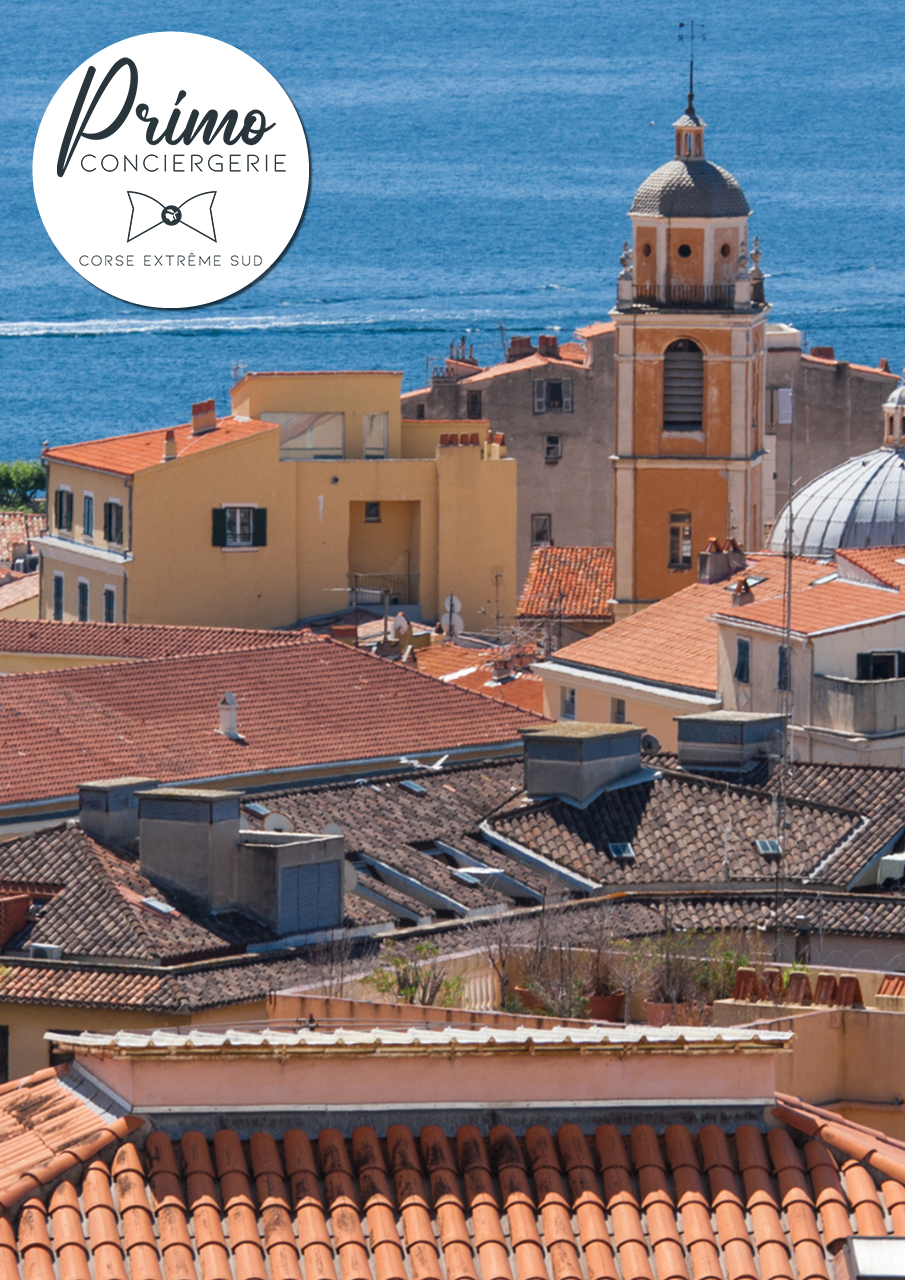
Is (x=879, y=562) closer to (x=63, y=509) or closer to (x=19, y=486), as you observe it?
(x=63, y=509)

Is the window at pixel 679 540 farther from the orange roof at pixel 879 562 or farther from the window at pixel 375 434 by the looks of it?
the orange roof at pixel 879 562

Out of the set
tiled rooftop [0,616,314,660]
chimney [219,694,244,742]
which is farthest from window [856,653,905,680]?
chimney [219,694,244,742]

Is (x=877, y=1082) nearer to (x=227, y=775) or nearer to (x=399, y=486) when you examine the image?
(x=227, y=775)

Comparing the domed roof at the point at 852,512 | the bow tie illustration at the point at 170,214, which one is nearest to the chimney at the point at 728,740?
the domed roof at the point at 852,512

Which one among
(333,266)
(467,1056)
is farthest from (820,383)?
(333,266)

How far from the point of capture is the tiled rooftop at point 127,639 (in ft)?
138

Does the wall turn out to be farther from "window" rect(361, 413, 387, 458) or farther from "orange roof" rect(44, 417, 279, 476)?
"orange roof" rect(44, 417, 279, 476)

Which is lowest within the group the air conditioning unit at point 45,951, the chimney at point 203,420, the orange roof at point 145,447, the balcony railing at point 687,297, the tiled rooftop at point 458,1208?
the air conditioning unit at point 45,951

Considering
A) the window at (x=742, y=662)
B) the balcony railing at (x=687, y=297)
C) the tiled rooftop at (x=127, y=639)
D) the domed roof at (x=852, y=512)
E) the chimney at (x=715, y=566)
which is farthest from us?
the balcony railing at (x=687, y=297)

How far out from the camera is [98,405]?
145625 millimetres

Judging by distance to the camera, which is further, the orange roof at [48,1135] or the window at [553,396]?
the window at [553,396]

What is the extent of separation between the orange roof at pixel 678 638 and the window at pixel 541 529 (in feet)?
72.3

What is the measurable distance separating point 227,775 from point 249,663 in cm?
435

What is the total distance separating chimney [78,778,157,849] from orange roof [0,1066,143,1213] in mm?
15505
